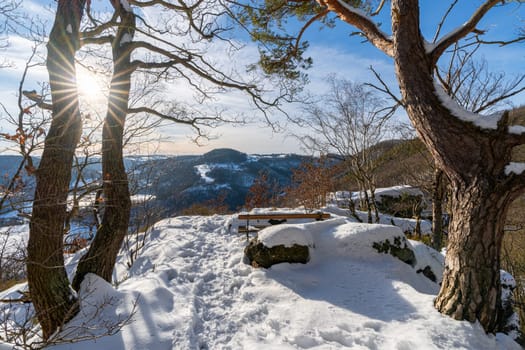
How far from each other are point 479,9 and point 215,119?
4.46 meters

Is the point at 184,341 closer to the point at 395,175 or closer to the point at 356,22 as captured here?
the point at 356,22

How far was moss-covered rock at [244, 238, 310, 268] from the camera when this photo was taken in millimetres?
4590

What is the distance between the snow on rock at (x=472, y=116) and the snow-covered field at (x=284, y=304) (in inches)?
85.3

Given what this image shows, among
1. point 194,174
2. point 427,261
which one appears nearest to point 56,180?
point 427,261

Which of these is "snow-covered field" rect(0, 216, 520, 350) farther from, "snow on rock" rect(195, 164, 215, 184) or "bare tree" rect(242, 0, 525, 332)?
"snow on rock" rect(195, 164, 215, 184)

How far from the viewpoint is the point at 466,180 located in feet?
9.05

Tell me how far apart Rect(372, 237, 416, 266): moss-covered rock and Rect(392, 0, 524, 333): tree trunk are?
1791 millimetres

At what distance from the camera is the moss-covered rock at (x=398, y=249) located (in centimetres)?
482

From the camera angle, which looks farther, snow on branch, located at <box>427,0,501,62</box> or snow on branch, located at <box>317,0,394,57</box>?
snow on branch, located at <box>317,0,394,57</box>

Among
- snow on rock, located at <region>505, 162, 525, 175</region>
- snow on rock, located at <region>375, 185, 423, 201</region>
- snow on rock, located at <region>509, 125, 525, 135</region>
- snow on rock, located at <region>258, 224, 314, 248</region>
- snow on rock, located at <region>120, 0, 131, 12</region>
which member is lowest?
snow on rock, located at <region>258, 224, 314, 248</region>

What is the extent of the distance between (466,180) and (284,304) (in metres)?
2.74

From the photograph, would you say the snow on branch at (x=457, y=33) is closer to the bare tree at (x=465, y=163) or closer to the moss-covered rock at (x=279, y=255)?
the bare tree at (x=465, y=163)

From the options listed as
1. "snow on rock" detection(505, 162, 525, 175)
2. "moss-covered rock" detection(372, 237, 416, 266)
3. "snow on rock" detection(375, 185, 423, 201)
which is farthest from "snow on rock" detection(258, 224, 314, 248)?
"snow on rock" detection(375, 185, 423, 201)

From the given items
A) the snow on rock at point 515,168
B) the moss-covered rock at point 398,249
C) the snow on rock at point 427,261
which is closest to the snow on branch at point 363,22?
the snow on rock at point 515,168
